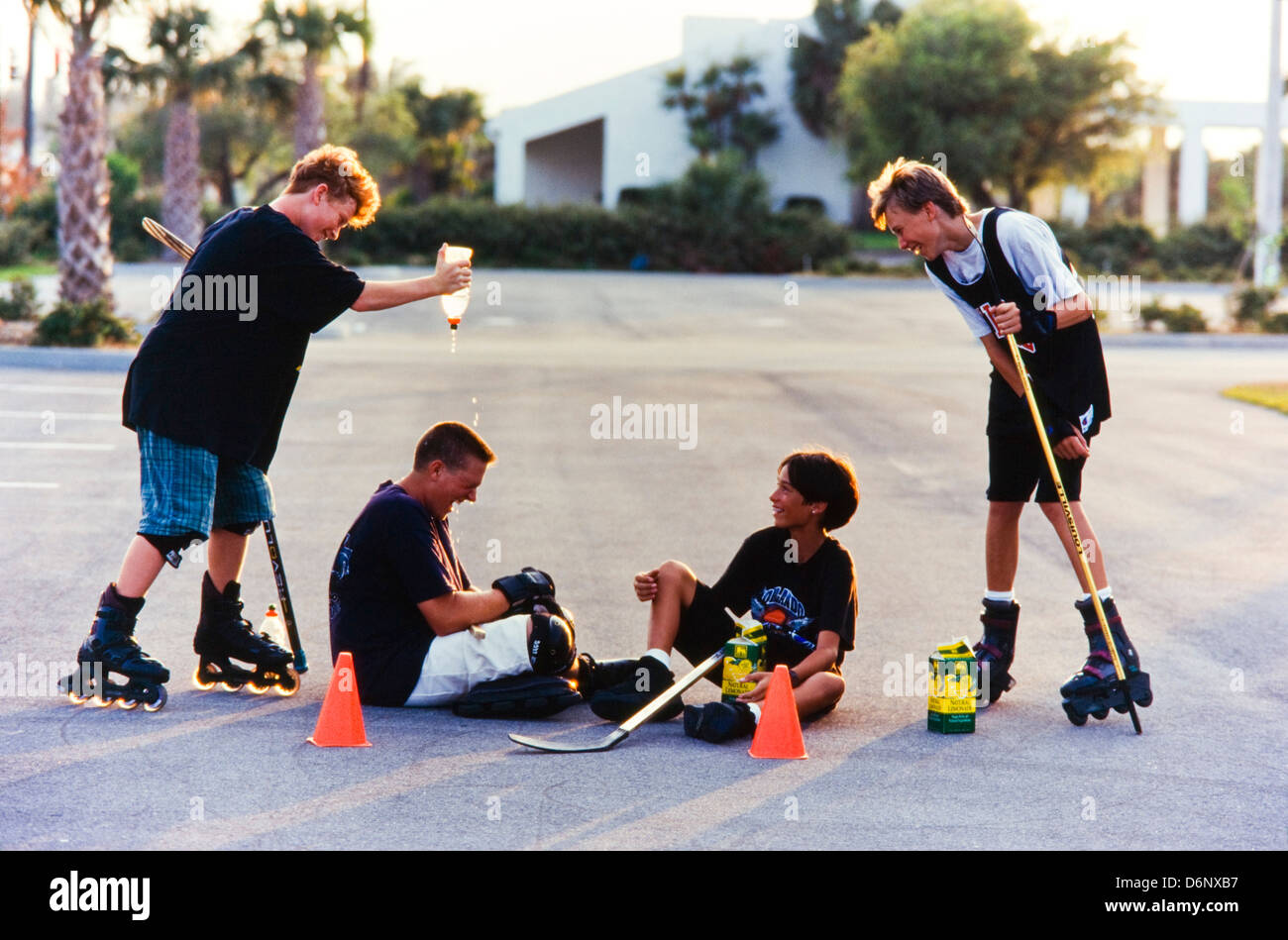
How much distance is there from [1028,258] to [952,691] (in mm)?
1617

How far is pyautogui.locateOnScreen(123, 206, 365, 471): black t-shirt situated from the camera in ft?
17.9

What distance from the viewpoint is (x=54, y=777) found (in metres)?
4.67

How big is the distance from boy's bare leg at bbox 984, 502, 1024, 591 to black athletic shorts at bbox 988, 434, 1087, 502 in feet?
0.15

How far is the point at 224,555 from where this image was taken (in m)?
5.94

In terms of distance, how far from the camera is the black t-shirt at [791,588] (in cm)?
571

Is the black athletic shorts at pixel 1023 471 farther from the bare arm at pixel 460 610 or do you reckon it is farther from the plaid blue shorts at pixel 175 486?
the plaid blue shorts at pixel 175 486

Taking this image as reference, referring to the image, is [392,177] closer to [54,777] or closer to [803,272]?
[803,272]

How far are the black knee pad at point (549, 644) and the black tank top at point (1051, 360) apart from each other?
1932 mm

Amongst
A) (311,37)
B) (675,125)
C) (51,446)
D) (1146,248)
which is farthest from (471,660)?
(675,125)

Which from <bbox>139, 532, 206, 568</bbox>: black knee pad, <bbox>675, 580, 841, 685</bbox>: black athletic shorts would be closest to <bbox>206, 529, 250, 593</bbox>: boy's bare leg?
<bbox>139, 532, 206, 568</bbox>: black knee pad

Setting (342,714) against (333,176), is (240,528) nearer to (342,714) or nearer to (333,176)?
(342,714)

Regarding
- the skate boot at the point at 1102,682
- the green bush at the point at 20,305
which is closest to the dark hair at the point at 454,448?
the skate boot at the point at 1102,682
